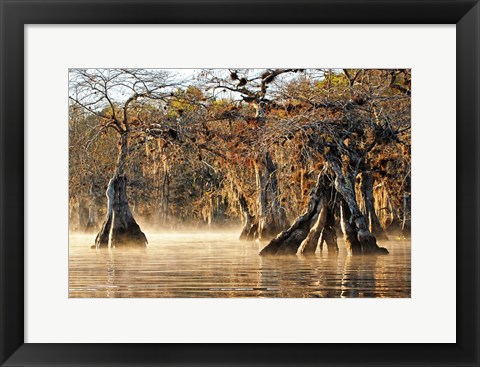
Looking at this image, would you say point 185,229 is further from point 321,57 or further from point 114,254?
point 321,57

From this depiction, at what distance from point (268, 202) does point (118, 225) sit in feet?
2.97

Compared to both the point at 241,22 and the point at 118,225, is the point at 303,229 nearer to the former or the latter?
the point at 118,225

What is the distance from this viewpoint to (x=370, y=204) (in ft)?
17.8

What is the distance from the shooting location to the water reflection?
16.7 ft

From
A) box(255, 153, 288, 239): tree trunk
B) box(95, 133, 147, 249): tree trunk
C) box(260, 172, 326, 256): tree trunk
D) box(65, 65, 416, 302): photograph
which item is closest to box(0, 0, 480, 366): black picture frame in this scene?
box(65, 65, 416, 302): photograph

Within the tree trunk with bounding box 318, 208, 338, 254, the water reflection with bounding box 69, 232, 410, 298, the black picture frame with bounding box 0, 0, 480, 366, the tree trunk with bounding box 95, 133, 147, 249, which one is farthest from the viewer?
the tree trunk with bounding box 318, 208, 338, 254

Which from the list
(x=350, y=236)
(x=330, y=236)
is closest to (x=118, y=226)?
(x=330, y=236)

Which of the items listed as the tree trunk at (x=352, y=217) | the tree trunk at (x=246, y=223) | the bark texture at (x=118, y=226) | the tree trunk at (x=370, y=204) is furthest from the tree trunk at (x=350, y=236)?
the bark texture at (x=118, y=226)

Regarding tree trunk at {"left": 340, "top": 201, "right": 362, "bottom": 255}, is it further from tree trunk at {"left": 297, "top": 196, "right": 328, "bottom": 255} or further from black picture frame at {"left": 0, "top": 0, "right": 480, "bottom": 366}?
black picture frame at {"left": 0, "top": 0, "right": 480, "bottom": 366}

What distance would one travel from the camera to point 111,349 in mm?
4906

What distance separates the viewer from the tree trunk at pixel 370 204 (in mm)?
5398
